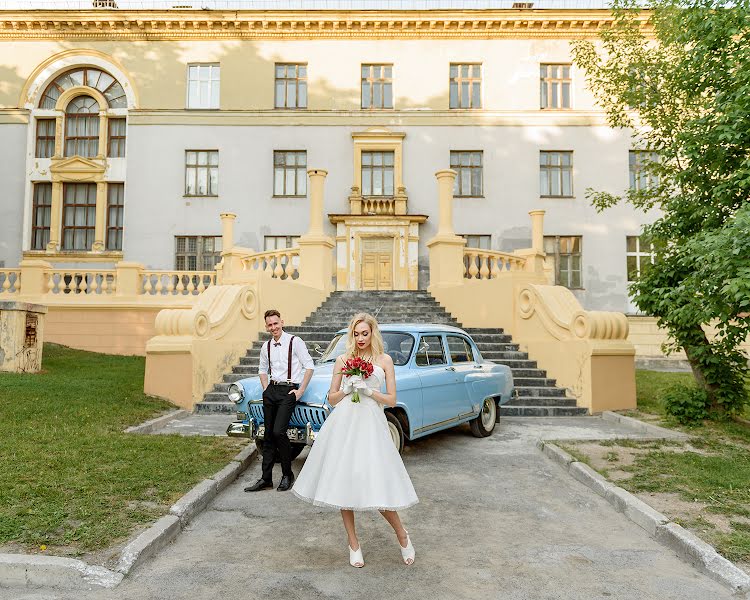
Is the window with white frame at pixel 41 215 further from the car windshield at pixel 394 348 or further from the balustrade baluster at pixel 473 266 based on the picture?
the car windshield at pixel 394 348

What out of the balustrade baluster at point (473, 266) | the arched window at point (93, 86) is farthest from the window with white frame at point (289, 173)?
the balustrade baluster at point (473, 266)

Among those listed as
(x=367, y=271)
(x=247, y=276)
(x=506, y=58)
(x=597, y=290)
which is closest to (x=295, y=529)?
(x=247, y=276)

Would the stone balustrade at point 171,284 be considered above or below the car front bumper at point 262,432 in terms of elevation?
above

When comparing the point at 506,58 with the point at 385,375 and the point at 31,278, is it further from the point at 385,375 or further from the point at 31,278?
the point at 385,375

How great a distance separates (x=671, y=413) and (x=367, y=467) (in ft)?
24.4

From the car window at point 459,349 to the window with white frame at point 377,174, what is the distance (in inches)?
690

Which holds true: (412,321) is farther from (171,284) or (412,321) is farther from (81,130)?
(81,130)

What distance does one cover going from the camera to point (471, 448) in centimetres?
843

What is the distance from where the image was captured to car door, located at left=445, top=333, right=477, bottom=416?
8.47m

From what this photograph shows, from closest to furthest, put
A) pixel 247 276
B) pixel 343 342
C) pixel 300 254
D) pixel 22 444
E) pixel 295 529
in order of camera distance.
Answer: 1. pixel 295 529
2. pixel 22 444
3. pixel 343 342
4. pixel 247 276
5. pixel 300 254

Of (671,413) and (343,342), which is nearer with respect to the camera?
(343,342)

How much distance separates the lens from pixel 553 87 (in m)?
26.1

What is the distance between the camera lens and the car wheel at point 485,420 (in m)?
9.15

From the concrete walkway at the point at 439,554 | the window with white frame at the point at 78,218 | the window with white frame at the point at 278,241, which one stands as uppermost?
the window with white frame at the point at 78,218
